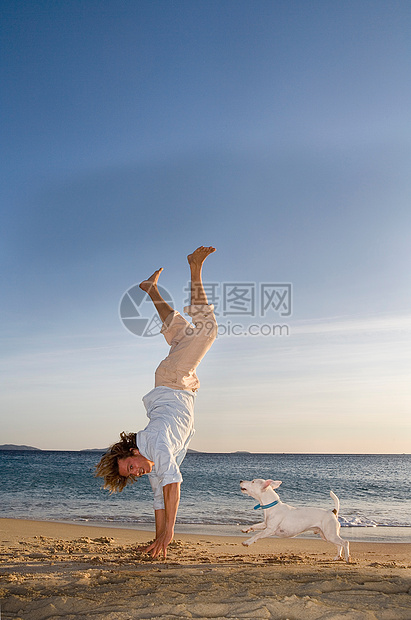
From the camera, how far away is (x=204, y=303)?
14.0 ft

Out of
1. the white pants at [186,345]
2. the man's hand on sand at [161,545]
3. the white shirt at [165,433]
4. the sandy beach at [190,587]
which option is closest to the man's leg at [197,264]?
the white pants at [186,345]

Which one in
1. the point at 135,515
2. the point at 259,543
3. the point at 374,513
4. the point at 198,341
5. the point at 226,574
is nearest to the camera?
the point at 226,574

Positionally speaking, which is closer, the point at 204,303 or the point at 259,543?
the point at 204,303

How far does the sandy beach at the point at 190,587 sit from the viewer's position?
2.52 m

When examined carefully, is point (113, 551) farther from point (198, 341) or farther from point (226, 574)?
point (198, 341)

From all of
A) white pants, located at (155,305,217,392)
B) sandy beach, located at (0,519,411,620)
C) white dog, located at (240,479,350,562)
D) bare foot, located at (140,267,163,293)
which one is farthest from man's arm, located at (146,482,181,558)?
bare foot, located at (140,267,163,293)

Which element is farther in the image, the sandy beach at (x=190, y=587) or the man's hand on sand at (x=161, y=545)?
the man's hand on sand at (x=161, y=545)

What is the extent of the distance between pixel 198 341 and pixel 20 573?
7.53 ft

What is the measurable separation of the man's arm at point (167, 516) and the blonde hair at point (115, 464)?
1.47 feet

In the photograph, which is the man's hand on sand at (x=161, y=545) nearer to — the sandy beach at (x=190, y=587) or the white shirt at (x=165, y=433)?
the sandy beach at (x=190, y=587)

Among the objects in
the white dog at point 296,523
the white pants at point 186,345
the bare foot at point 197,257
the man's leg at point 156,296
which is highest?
the bare foot at point 197,257

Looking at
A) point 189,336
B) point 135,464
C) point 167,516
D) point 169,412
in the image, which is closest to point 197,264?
point 189,336

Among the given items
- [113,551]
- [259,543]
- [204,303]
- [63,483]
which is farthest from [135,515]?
[63,483]

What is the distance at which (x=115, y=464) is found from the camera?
14.0 ft
